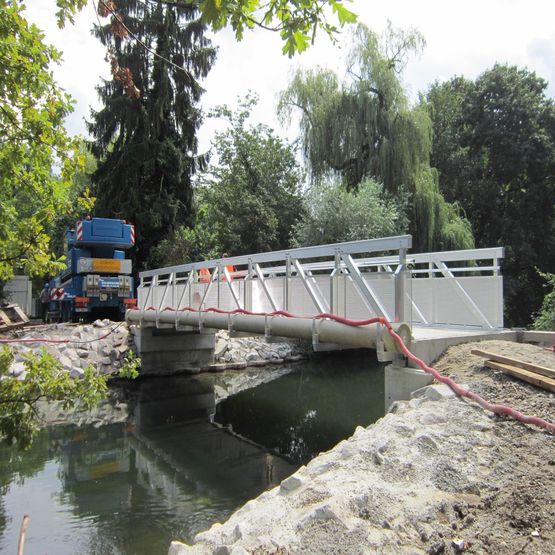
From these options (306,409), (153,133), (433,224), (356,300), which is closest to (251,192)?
(153,133)

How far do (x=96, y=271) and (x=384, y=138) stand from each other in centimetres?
1211

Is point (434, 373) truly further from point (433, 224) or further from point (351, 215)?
point (433, 224)

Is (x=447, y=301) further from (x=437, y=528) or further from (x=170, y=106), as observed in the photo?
(x=170, y=106)

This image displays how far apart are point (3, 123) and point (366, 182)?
17681 mm

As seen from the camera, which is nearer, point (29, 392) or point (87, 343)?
point (29, 392)

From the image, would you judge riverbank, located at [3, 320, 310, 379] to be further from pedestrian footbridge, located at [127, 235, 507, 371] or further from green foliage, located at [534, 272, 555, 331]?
green foliage, located at [534, 272, 555, 331]

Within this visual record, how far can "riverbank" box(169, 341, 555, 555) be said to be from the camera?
10.8 feet

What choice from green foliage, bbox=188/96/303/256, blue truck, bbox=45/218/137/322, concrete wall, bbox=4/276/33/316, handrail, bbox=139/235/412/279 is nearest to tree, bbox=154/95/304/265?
green foliage, bbox=188/96/303/256

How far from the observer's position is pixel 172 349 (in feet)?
56.9

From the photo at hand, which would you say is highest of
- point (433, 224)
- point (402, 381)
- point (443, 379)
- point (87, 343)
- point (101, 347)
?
point (433, 224)

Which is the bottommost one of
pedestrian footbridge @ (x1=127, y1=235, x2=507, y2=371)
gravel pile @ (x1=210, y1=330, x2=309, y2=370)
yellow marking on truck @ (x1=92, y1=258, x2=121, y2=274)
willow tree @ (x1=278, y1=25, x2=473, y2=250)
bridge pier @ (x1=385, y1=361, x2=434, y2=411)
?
gravel pile @ (x1=210, y1=330, x2=309, y2=370)

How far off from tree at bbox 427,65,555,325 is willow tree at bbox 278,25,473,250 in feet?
23.6

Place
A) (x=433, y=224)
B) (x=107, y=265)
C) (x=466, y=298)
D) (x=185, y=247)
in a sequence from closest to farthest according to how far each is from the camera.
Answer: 1. (x=466, y=298)
2. (x=107, y=265)
3. (x=433, y=224)
4. (x=185, y=247)

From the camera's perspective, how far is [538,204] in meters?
28.1
